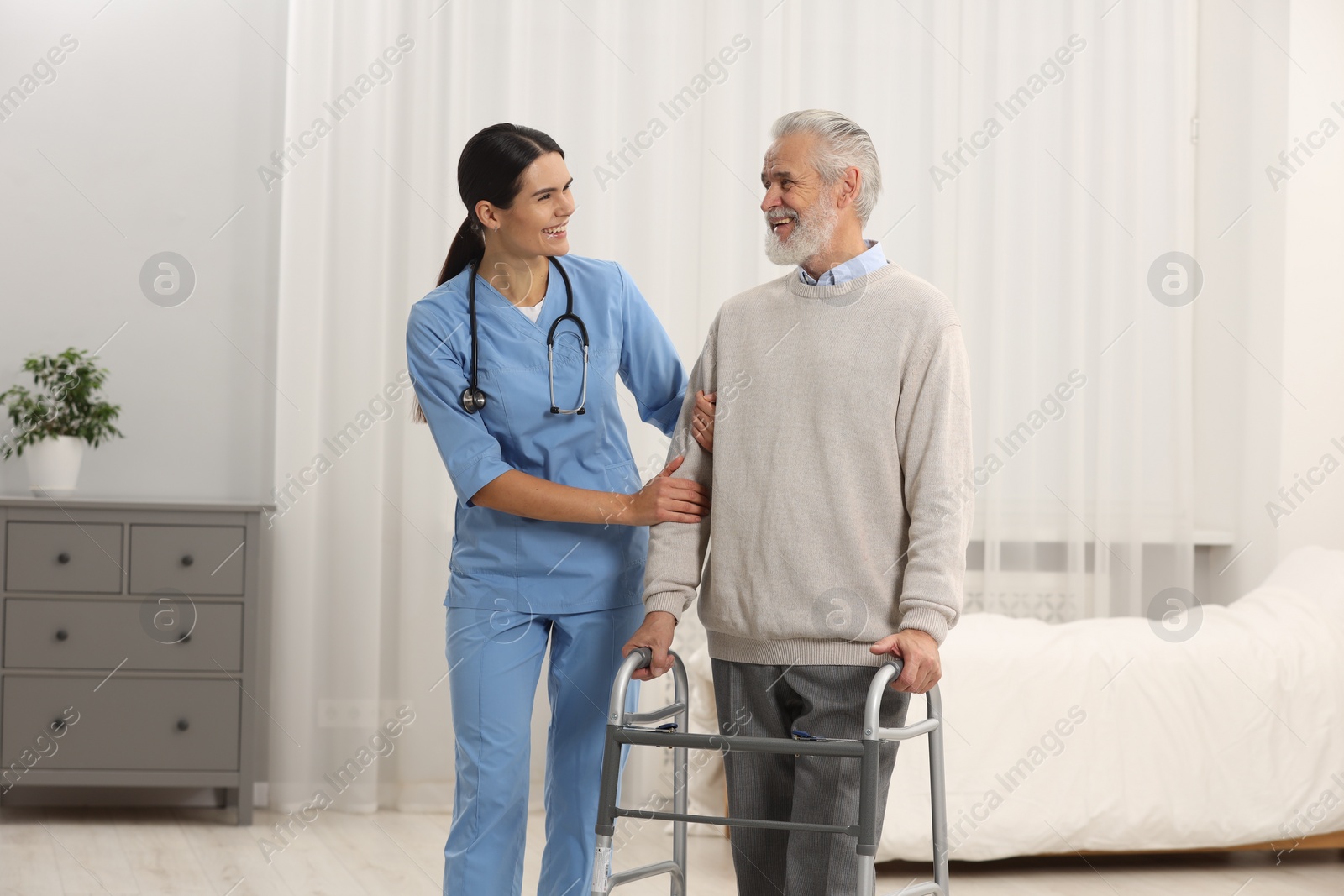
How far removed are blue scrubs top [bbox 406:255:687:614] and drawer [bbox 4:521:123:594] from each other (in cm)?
181

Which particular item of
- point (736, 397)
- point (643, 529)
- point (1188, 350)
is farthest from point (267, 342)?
point (1188, 350)

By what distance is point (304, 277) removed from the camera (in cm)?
358

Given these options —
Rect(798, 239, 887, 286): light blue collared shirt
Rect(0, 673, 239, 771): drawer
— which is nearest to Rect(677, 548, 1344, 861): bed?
Rect(798, 239, 887, 286): light blue collared shirt

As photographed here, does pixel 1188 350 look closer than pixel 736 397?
No

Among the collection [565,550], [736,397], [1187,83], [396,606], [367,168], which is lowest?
[396,606]

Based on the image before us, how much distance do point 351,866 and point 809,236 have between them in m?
2.21

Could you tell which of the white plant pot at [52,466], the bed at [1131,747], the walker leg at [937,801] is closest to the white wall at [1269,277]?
the bed at [1131,747]

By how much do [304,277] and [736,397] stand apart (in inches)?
90.3

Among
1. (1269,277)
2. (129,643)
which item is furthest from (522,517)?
(1269,277)

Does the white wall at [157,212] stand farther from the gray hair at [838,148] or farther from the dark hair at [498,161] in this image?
the gray hair at [838,148]

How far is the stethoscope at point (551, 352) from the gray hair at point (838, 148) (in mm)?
448

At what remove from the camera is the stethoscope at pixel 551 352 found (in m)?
1.83

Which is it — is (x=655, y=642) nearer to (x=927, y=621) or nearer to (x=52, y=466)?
(x=927, y=621)

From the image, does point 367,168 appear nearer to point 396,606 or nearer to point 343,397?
point 343,397
